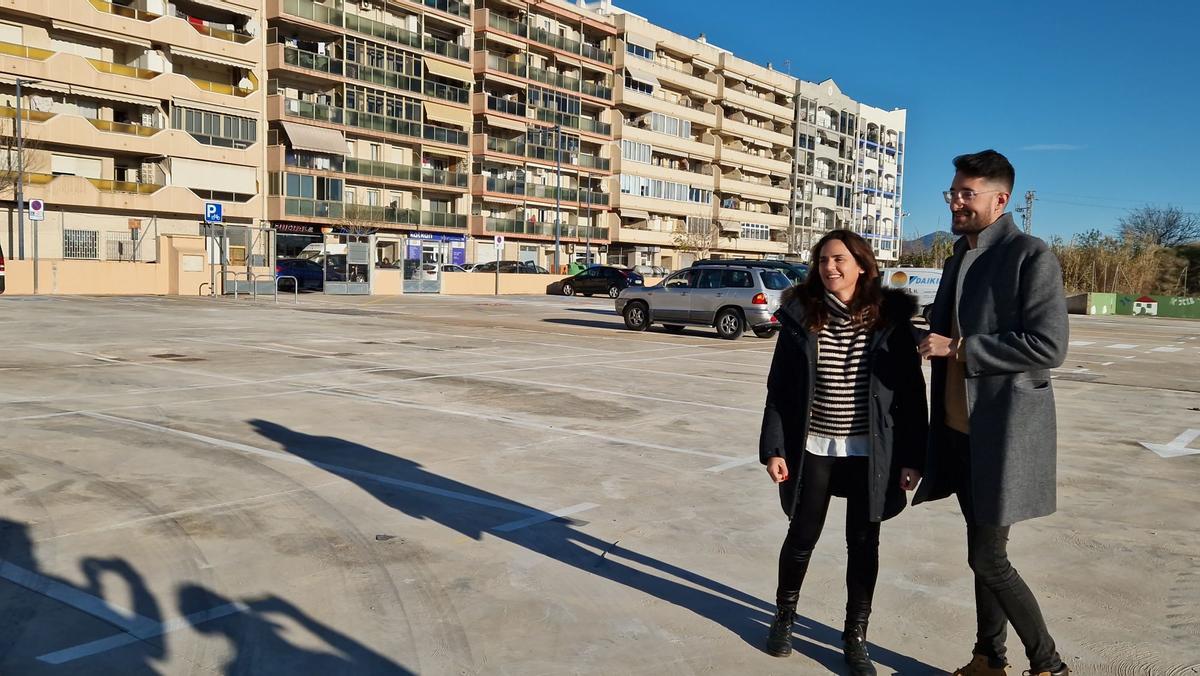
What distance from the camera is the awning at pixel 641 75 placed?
75812mm

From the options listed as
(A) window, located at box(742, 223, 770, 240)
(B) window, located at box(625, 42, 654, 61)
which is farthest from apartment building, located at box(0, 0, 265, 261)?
(A) window, located at box(742, 223, 770, 240)

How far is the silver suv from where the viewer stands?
811 inches

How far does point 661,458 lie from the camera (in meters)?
7.58

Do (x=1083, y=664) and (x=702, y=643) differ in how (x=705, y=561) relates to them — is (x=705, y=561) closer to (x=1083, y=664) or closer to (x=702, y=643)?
(x=702, y=643)

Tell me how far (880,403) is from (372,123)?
57744 millimetres

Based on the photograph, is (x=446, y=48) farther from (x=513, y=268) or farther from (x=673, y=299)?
(x=673, y=299)

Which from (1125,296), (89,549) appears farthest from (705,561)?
(1125,296)

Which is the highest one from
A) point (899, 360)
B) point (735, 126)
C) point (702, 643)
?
point (735, 126)

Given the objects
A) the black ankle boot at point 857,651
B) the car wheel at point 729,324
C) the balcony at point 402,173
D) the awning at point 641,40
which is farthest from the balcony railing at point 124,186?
the black ankle boot at point 857,651

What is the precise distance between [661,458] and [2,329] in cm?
1497

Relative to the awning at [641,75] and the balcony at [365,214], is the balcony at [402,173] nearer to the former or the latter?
the balcony at [365,214]

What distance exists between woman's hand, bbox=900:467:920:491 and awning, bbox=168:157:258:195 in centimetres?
4991

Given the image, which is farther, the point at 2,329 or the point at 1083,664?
the point at 2,329

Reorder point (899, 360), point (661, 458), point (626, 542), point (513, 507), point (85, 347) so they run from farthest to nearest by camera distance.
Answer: point (85, 347) < point (661, 458) < point (513, 507) < point (626, 542) < point (899, 360)
